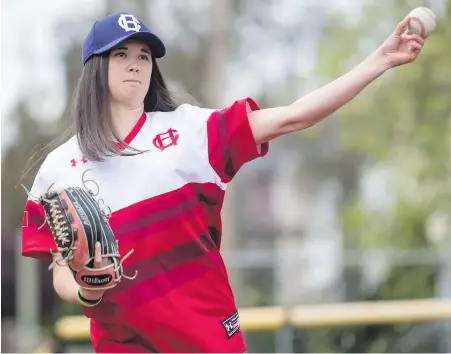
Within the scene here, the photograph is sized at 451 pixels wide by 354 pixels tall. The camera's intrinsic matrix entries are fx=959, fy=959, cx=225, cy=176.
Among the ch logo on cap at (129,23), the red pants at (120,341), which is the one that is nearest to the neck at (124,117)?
the ch logo on cap at (129,23)

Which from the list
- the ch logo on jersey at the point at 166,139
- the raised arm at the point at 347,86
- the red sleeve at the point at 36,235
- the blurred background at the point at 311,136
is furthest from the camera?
the blurred background at the point at 311,136

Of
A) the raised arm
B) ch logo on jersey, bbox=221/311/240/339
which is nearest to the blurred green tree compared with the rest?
ch logo on jersey, bbox=221/311/240/339

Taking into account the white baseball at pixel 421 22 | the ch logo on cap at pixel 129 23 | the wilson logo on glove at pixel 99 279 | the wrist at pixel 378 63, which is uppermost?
the ch logo on cap at pixel 129 23

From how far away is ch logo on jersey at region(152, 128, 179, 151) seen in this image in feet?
8.94

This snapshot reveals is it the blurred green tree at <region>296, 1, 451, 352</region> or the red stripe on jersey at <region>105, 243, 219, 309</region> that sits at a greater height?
the red stripe on jersey at <region>105, 243, 219, 309</region>

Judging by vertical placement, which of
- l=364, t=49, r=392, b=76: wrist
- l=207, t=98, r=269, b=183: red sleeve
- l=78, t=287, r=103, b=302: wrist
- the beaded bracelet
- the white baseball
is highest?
the white baseball

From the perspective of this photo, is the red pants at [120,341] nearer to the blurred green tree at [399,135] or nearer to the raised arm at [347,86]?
the raised arm at [347,86]

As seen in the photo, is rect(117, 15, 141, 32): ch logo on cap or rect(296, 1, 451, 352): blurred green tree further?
rect(296, 1, 451, 352): blurred green tree

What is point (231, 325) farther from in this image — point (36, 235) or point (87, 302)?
point (36, 235)

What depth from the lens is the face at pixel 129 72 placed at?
278 cm

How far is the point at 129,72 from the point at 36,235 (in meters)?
0.57

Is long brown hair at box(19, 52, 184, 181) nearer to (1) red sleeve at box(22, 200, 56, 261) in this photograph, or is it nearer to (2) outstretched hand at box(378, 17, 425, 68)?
(1) red sleeve at box(22, 200, 56, 261)

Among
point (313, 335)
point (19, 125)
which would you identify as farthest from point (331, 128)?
point (313, 335)

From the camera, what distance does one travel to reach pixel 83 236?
260 cm
